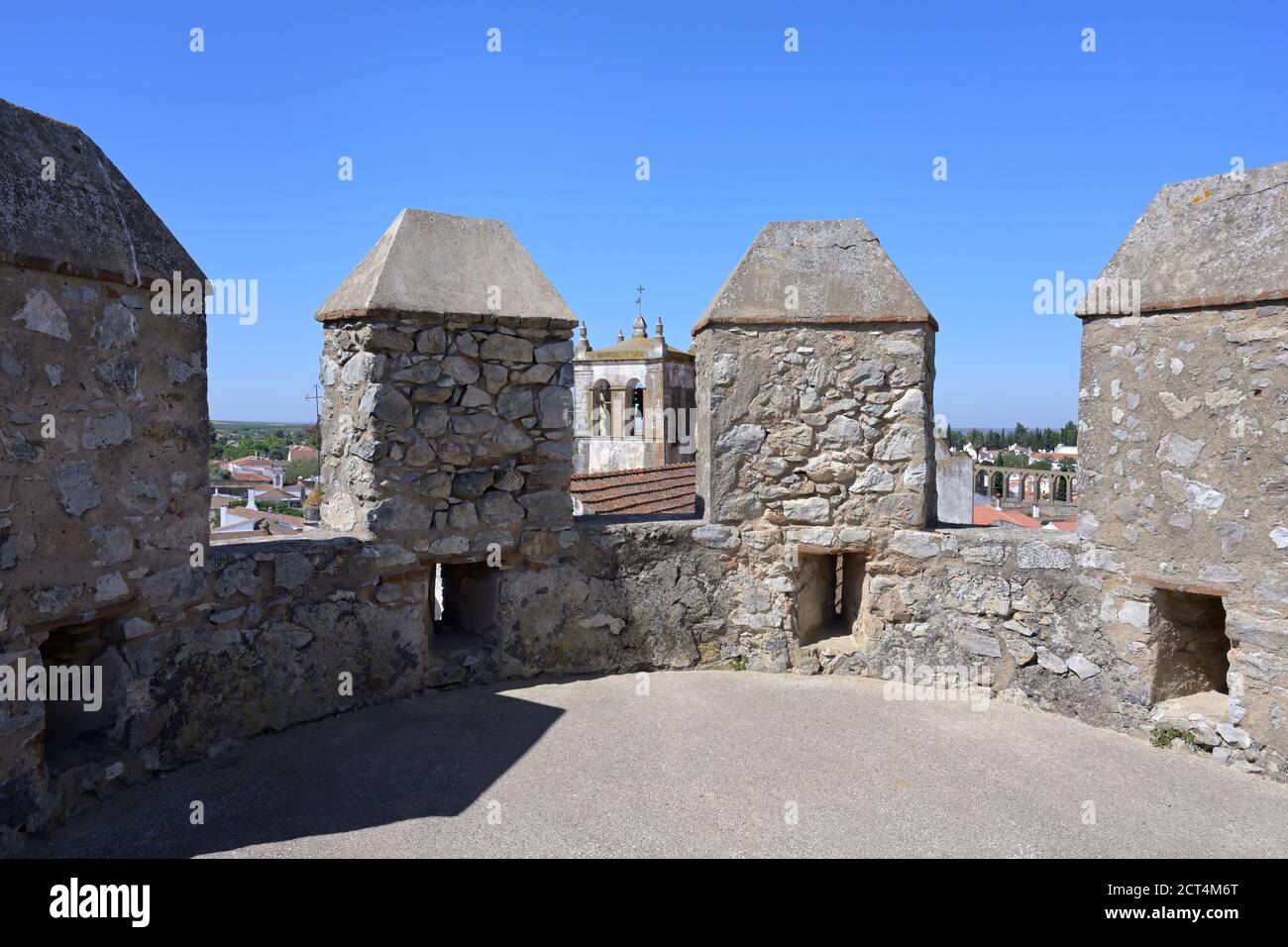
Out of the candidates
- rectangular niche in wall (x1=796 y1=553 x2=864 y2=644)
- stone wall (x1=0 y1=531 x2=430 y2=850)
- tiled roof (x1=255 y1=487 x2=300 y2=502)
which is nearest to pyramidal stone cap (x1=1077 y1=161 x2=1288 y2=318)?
rectangular niche in wall (x1=796 y1=553 x2=864 y2=644)

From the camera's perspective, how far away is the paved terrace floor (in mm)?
3395

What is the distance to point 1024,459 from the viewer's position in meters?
39.2

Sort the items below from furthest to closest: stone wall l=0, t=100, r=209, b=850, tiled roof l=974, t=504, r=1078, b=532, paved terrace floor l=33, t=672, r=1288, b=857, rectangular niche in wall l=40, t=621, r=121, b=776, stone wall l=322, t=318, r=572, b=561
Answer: tiled roof l=974, t=504, r=1078, b=532 < stone wall l=322, t=318, r=572, b=561 < rectangular niche in wall l=40, t=621, r=121, b=776 < paved terrace floor l=33, t=672, r=1288, b=857 < stone wall l=0, t=100, r=209, b=850

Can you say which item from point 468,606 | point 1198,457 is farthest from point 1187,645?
point 468,606

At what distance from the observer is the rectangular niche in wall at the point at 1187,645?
4.44 metres

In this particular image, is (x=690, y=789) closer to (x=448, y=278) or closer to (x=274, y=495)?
(x=448, y=278)

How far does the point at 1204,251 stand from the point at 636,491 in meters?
7.14

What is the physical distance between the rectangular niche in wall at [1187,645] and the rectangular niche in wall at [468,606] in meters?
3.73

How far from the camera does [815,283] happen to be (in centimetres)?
539

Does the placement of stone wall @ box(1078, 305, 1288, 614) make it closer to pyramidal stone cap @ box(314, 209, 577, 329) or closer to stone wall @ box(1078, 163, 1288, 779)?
stone wall @ box(1078, 163, 1288, 779)

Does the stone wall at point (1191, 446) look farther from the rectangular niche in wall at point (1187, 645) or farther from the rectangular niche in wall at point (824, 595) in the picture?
the rectangular niche in wall at point (824, 595)

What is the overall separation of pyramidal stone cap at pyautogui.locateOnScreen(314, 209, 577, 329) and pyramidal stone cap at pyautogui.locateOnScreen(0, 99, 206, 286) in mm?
980

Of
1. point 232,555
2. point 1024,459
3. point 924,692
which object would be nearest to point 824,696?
point 924,692
